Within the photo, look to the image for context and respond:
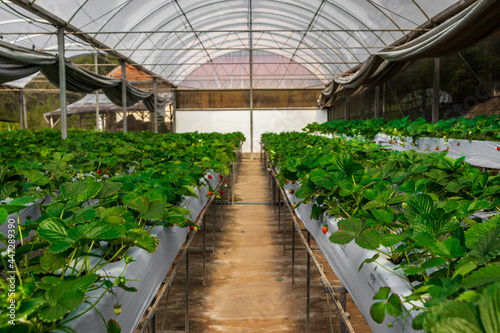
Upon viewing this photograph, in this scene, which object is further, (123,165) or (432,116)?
(432,116)

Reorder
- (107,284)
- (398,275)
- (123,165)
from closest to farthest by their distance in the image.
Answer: (107,284) < (398,275) < (123,165)

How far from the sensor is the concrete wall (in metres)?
21.5

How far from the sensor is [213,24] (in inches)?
651

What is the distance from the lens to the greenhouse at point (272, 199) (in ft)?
4.11

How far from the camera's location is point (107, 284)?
1.32 m

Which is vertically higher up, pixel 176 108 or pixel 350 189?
pixel 176 108

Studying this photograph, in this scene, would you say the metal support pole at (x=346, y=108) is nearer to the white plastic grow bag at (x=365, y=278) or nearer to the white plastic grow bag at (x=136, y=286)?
the white plastic grow bag at (x=365, y=278)

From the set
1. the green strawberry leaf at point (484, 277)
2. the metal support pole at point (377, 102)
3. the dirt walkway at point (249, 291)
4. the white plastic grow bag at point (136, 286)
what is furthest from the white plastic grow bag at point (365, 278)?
the metal support pole at point (377, 102)

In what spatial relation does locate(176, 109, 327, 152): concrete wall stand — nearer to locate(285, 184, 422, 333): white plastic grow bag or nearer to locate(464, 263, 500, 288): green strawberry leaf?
locate(285, 184, 422, 333): white plastic grow bag

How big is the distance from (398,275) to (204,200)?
289 centimetres

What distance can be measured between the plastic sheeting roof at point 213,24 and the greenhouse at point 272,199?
0.30 ft

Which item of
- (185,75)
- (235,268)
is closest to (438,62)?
(235,268)

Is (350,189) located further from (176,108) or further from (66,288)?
(176,108)

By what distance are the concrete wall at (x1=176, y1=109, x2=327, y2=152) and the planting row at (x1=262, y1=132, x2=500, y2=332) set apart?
724 inches
